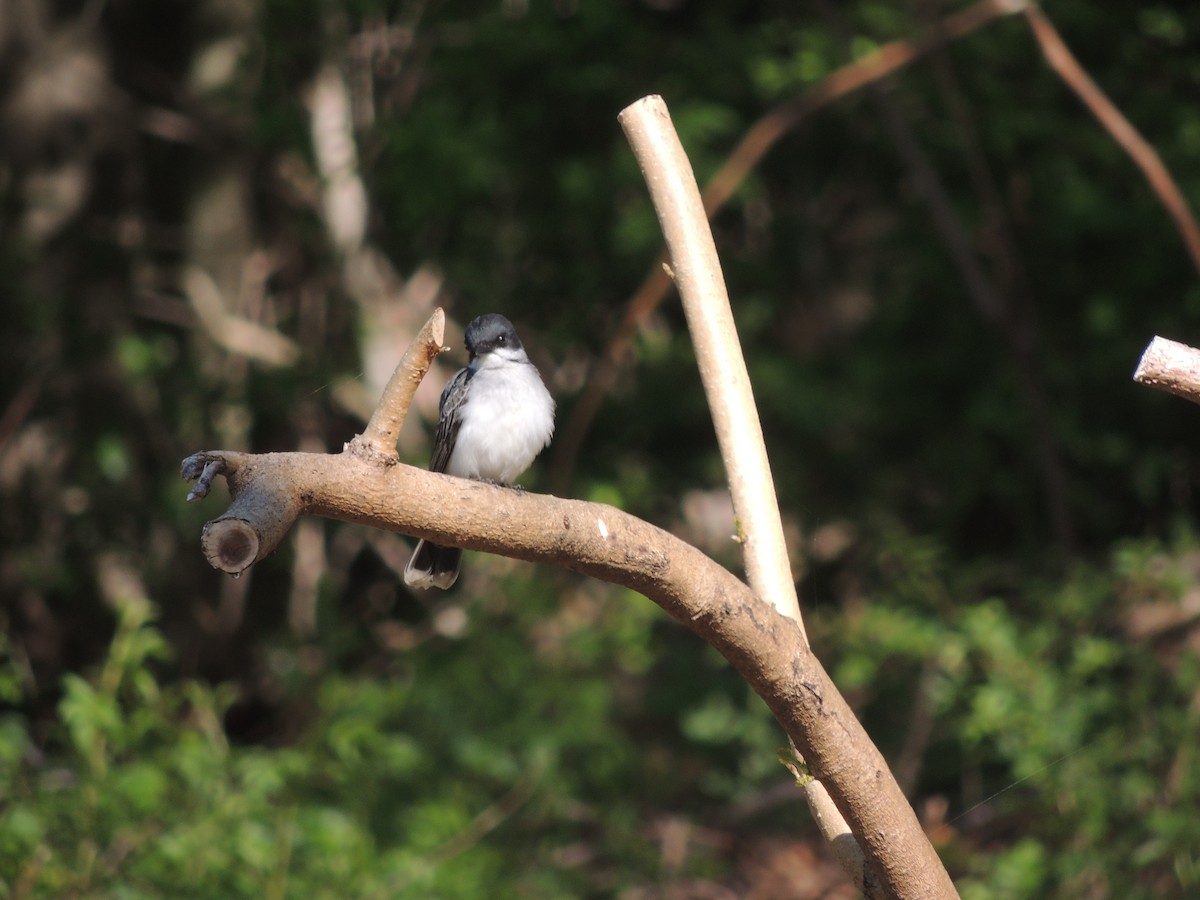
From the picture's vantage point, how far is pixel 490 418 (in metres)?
3.60

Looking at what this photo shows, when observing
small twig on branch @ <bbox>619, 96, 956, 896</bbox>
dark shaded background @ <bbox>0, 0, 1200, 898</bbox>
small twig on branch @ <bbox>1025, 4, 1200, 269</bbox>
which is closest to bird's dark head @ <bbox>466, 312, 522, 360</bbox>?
small twig on branch @ <bbox>619, 96, 956, 896</bbox>

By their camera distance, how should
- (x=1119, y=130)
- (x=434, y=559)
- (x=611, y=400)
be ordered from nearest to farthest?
(x=434, y=559) → (x=1119, y=130) → (x=611, y=400)

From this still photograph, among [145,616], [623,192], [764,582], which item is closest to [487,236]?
[623,192]

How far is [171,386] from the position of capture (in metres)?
6.19

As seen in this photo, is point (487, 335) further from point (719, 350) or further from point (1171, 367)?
point (1171, 367)

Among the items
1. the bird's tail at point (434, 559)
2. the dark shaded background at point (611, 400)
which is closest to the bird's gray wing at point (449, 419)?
the bird's tail at point (434, 559)

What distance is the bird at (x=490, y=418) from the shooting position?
3.58 m

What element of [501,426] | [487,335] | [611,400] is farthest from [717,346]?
[611,400]

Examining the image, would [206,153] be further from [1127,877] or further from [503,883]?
[1127,877]

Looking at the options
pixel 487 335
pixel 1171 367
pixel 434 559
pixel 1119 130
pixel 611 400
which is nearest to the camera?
pixel 1171 367

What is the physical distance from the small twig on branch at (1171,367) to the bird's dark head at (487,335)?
2152mm

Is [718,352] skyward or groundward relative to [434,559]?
skyward

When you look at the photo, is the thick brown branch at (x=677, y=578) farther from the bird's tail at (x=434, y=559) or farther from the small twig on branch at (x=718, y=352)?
the bird's tail at (x=434, y=559)

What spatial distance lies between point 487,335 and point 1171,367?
87.8 inches
